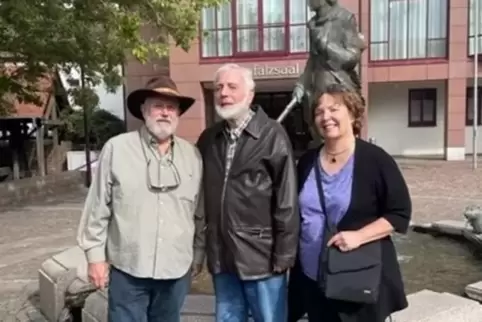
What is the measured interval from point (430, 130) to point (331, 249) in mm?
21917

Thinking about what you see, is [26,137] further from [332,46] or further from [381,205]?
[381,205]

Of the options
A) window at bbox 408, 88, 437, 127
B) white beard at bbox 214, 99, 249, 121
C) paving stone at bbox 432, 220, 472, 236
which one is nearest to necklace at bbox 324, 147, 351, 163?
white beard at bbox 214, 99, 249, 121

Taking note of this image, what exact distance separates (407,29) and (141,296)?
69.3ft

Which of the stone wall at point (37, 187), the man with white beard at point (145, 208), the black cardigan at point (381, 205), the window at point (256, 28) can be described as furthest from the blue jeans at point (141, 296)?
the window at point (256, 28)

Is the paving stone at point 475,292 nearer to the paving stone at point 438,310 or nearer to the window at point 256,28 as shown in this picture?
the paving stone at point 438,310

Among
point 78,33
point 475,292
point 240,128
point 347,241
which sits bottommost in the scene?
point 475,292

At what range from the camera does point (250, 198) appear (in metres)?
2.79

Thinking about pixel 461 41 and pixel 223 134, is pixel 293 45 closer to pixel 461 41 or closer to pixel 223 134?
pixel 461 41

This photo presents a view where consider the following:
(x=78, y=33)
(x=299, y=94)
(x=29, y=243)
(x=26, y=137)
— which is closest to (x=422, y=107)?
(x=26, y=137)

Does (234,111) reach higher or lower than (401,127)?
higher

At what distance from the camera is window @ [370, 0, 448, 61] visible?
21875mm

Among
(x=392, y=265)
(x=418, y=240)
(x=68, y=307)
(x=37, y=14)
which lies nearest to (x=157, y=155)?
(x=392, y=265)

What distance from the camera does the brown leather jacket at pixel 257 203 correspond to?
2.77 m

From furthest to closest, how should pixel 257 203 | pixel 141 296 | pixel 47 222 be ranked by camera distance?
pixel 47 222 < pixel 141 296 < pixel 257 203
